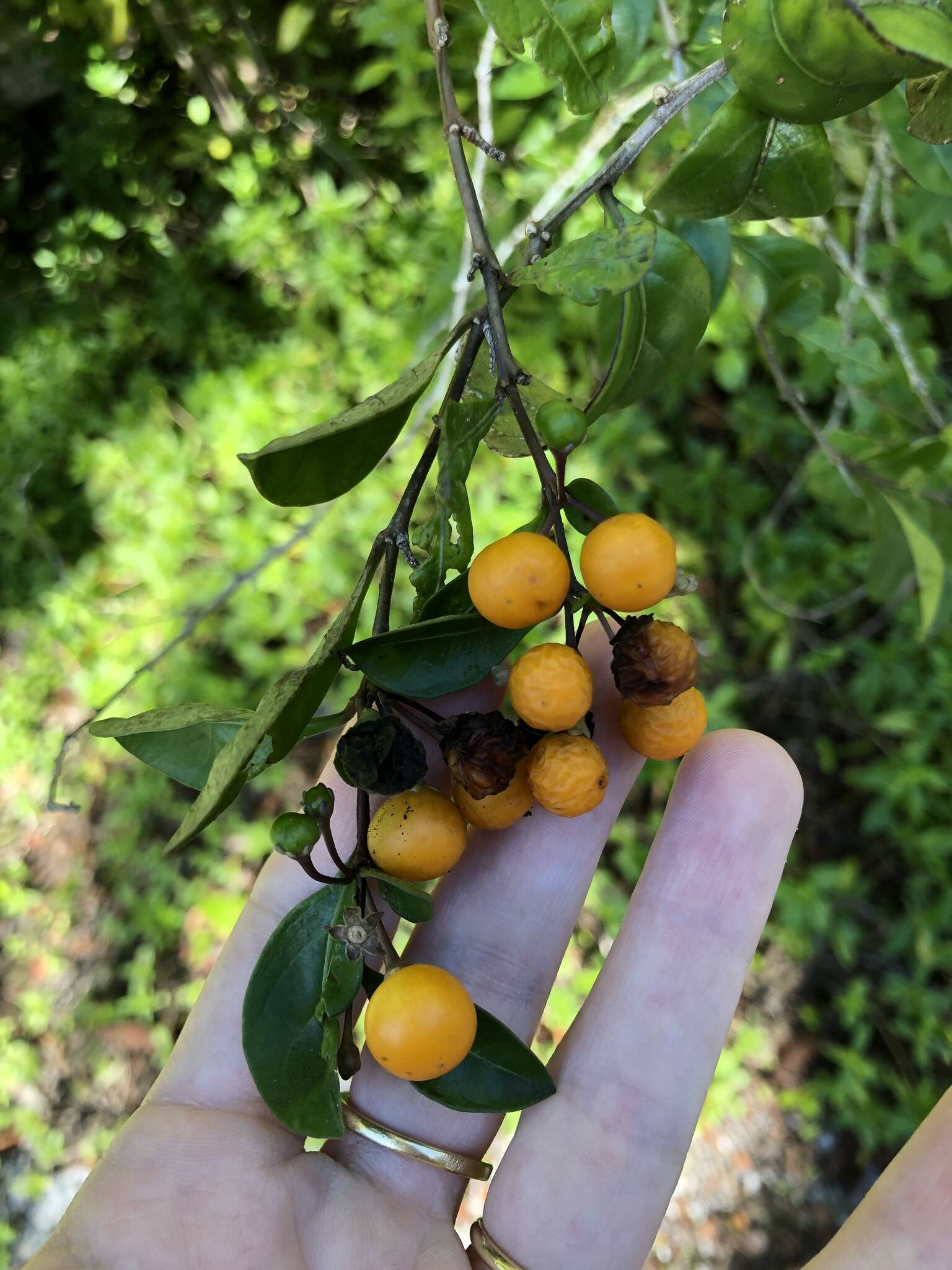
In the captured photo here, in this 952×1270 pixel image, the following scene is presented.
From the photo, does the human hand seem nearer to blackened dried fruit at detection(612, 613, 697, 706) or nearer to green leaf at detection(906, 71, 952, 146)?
blackened dried fruit at detection(612, 613, 697, 706)

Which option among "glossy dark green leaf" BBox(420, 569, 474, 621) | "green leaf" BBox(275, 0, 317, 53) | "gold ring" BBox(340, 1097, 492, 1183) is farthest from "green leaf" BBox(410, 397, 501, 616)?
"green leaf" BBox(275, 0, 317, 53)

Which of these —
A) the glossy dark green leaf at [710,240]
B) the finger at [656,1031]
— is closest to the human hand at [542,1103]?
the finger at [656,1031]

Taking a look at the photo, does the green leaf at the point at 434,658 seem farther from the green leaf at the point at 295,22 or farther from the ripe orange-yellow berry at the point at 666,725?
the green leaf at the point at 295,22

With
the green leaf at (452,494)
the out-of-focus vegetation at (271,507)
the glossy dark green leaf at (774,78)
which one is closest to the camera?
the glossy dark green leaf at (774,78)

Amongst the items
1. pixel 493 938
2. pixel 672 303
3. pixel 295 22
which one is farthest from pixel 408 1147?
pixel 295 22

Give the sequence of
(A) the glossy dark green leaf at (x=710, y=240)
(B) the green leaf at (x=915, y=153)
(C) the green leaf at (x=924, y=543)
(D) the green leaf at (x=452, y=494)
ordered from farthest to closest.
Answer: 1. (C) the green leaf at (x=924, y=543)
2. (A) the glossy dark green leaf at (x=710, y=240)
3. (B) the green leaf at (x=915, y=153)
4. (D) the green leaf at (x=452, y=494)

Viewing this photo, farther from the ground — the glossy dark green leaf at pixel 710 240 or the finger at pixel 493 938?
the glossy dark green leaf at pixel 710 240

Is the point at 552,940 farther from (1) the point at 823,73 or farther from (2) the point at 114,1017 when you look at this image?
(2) the point at 114,1017
